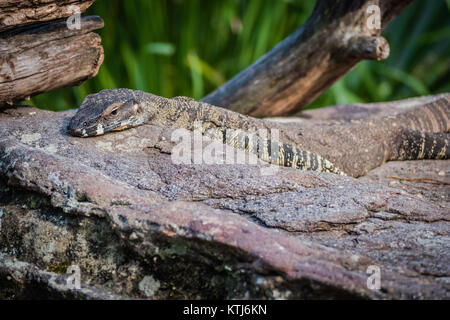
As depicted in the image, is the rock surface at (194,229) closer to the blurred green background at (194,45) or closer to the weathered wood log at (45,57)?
the weathered wood log at (45,57)

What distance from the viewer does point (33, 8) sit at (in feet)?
10.2

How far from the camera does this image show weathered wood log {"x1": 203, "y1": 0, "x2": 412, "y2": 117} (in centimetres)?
466

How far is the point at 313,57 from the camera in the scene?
5.01 meters

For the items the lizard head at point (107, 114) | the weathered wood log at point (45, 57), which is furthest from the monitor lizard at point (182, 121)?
the weathered wood log at point (45, 57)

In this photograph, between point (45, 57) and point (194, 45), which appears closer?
point (45, 57)

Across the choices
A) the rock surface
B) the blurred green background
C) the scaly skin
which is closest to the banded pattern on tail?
the scaly skin

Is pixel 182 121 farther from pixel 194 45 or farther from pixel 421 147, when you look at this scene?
pixel 194 45

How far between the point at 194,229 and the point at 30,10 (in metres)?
2.00

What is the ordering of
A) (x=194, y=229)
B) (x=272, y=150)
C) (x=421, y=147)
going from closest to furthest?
(x=194, y=229) < (x=272, y=150) < (x=421, y=147)

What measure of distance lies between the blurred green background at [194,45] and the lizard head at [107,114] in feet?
12.2

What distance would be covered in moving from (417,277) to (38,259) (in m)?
1.87

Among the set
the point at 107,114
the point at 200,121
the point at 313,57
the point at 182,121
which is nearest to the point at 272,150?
the point at 200,121

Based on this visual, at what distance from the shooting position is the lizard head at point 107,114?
330cm

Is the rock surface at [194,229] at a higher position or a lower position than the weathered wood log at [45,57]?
lower
